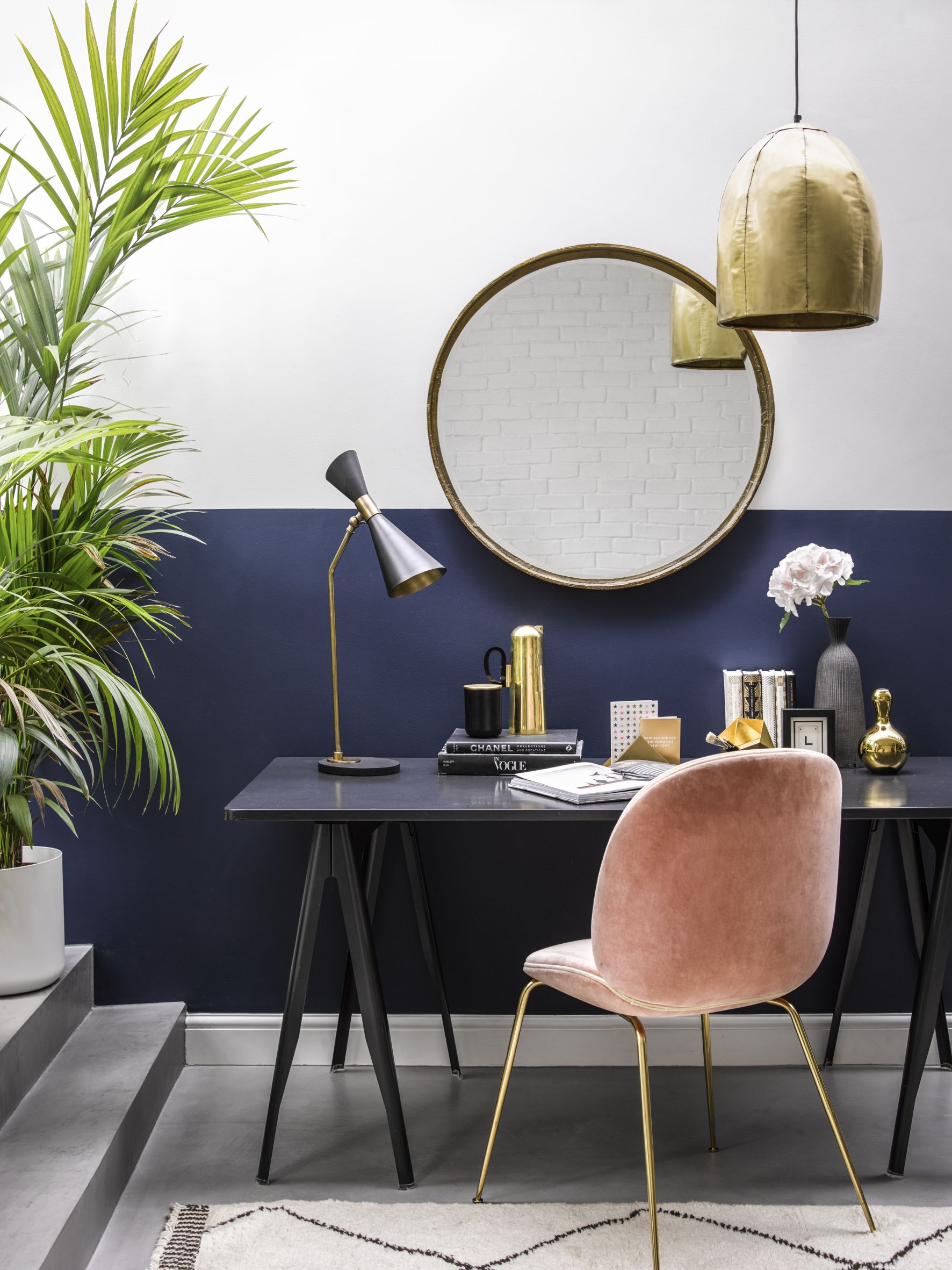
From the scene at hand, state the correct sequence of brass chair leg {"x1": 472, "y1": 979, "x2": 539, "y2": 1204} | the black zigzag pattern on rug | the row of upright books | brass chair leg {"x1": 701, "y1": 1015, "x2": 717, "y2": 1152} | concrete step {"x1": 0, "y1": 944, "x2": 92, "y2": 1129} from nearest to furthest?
the black zigzag pattern on rug → brass chair leg {"x1": 472, "y1": 979, "x2": 539, "y2": 1204} → concrete step {"x1": 0, "y1": 944, "x2": 92, "y2": 1129} → brass chair leg {"x1": 701, "y1": 1015, "x2": 717, "y2": 1152} → the row of upright books

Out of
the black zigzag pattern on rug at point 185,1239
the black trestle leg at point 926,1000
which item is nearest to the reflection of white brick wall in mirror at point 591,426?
the black trestle leg at point 926,1000

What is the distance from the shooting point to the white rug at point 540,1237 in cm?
193

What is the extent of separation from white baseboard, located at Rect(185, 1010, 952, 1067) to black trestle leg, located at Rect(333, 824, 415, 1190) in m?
0.61

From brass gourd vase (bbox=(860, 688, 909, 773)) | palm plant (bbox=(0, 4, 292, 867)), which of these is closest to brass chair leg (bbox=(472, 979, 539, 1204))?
palm plant (bbox=(0, 4, 292, 867))

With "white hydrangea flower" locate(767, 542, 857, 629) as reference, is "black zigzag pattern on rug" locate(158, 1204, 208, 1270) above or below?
below

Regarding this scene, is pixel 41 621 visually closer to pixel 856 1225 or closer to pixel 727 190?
pixel 727 190

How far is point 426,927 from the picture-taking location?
2648 mm

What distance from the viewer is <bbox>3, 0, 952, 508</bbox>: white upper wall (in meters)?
2.71

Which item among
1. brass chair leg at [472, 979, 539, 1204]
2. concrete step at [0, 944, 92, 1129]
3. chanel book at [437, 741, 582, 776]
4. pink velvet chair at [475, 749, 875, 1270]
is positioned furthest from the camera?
chanel book at [437, 741, 582, 776]

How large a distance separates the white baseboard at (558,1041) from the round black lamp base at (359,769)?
713 millimetres

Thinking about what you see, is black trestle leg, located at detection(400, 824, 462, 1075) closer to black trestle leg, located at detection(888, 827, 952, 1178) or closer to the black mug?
the black mug

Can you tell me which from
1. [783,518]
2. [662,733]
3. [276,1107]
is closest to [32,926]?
[276,1107]

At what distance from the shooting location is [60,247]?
108 inches

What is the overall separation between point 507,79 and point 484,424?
83 centimetres
